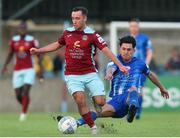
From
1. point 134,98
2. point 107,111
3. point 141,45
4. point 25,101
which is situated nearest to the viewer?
point 134,98

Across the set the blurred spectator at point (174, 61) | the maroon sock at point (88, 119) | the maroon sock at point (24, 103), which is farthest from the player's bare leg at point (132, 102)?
the blurred spectator at point (174, 61)

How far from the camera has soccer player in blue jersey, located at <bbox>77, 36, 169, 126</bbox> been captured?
15.3 metres

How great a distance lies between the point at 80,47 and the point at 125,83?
3.46 feet

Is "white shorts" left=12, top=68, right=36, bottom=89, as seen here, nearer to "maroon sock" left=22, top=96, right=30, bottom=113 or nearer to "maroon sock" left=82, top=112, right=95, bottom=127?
"maroon sock" left=22, top=96, right=30, bottom=113

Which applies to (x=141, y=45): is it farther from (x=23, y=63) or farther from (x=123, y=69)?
(x=123, y=69)

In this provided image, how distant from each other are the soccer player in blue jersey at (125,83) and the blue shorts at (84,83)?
0.91ft

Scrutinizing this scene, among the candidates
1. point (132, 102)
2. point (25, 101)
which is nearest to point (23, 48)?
point (25, 101)

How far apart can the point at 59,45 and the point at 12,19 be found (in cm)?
1592

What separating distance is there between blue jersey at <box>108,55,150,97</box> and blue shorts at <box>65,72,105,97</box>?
0.28 meters

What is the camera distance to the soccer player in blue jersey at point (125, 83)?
15281 millimetres

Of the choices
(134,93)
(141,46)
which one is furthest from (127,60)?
(141,46)

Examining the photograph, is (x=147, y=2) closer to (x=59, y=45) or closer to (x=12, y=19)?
(x=12, y=19)

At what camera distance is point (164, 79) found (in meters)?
27.1

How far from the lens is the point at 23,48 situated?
71.8 feet
